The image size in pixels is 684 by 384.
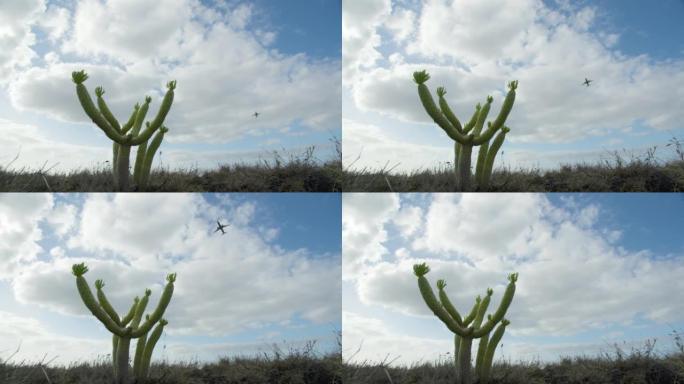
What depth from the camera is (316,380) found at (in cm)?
619

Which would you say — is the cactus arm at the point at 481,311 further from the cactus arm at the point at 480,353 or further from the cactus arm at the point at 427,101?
the cactus arm at the point at 427,101

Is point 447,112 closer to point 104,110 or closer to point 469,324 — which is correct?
point 469,324

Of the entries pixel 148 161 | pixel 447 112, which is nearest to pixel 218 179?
pixel 148 161

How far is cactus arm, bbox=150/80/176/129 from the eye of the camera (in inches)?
237

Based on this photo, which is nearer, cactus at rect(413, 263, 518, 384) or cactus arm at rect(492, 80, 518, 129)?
cactus at rect(413, 263, 518, 384)

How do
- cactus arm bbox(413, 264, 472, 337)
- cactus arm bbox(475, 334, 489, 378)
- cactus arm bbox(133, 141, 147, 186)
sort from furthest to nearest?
cactus arm bbox(133, 141, 147, 186) → cactus arm bbox(475, 334, 489, 378) → cactus arm bbox(413, 264, 472, 337)

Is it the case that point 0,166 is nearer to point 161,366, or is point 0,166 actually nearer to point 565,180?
point 161,366

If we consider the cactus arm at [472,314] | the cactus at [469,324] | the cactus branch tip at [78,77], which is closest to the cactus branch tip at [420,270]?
the cactus at [469,324]

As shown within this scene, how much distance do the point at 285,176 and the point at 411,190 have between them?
1.47 meters

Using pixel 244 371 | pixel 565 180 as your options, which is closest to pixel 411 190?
pixel 565 180

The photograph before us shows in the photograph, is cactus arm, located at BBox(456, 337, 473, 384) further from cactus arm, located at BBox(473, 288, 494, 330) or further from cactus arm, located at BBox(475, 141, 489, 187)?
cactus arm, located at BBox(475, 141, 489, 187)

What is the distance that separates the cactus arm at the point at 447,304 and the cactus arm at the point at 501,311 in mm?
201

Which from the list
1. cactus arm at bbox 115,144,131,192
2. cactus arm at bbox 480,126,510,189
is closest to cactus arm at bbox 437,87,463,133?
cactus arm at bbox 480,126,510,189

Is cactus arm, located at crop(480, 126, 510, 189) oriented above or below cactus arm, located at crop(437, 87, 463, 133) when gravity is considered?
below
